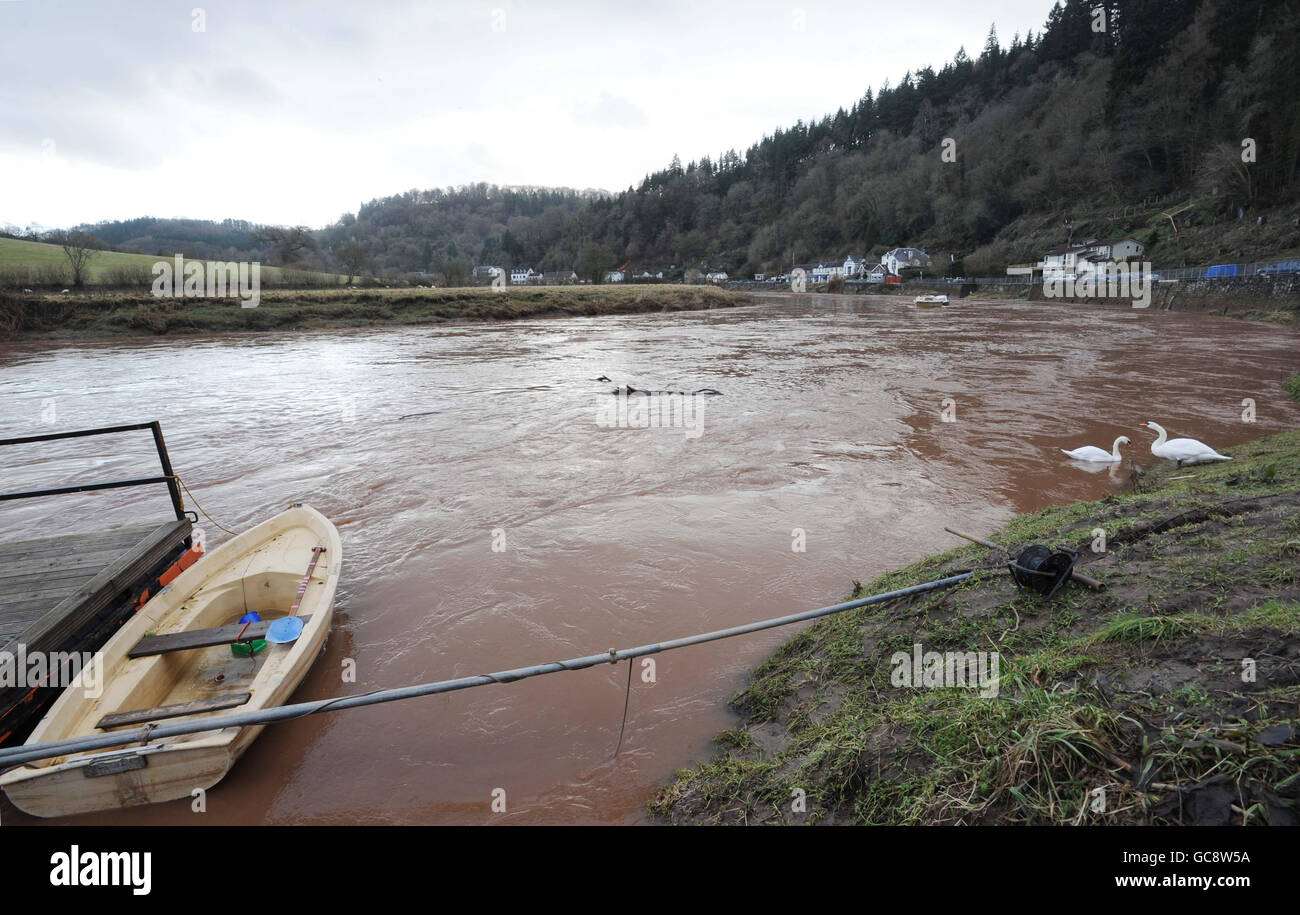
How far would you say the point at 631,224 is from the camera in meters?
146

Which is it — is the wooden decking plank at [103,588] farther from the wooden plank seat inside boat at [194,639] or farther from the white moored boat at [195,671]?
the wooden plank seat inside boat at [194,639]

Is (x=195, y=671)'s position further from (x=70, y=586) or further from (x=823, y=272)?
(x=823, y=272)

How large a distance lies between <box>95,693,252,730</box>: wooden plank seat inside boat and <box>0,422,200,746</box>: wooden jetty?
0.68 meters

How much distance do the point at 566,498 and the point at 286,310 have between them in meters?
44.4

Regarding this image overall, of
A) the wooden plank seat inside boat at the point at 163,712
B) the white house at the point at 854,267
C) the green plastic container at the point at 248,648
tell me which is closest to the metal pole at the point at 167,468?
the green plastic container at the point at 248,648

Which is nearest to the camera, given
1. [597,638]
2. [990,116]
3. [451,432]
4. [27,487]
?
[597,638]

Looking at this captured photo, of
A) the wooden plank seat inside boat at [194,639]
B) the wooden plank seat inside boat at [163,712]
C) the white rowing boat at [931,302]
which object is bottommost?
the wooden plank seat inside boat at [163,712]

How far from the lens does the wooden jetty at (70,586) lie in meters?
4.53

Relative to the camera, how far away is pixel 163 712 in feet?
14.4

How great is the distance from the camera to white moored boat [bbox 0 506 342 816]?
3891 millimetres

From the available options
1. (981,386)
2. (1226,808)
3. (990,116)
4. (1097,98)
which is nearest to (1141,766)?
(1226,808)

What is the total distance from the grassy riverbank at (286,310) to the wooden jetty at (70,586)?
42.8 meters
